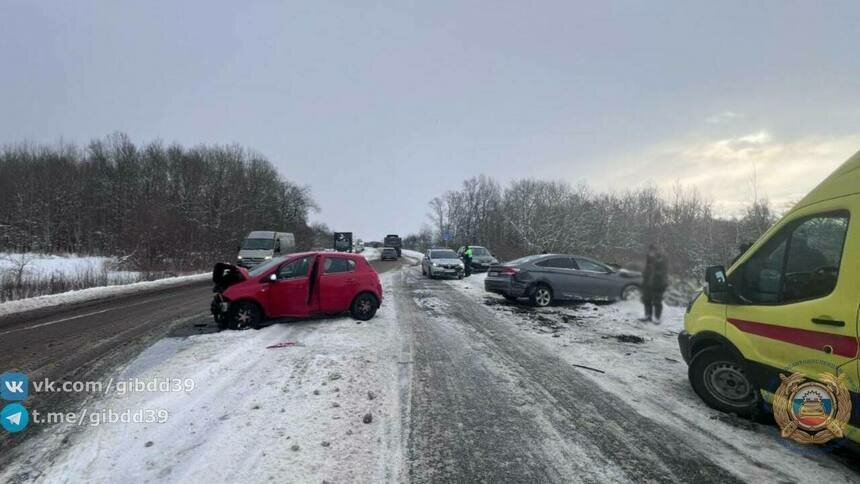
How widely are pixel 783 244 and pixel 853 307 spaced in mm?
979

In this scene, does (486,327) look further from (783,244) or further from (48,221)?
(48,221)

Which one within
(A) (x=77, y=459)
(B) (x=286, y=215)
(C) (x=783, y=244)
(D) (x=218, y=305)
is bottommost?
(A) (x=77, y=459)

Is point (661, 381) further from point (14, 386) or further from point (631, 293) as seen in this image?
point (14, 386)

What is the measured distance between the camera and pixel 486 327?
910 centimetres

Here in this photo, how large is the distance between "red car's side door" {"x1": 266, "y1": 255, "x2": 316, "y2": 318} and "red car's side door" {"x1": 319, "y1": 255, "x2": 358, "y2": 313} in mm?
253

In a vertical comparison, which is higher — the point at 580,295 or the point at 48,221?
the point at 48,221

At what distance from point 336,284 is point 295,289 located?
891mm

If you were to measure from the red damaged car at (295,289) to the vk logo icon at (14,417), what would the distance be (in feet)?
11.5

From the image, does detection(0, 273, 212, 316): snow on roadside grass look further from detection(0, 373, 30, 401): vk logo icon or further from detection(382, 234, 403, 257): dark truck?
detection(382, 234, 403, 257): dark truck

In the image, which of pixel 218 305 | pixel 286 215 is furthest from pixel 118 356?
pixel 286 215

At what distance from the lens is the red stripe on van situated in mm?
3158

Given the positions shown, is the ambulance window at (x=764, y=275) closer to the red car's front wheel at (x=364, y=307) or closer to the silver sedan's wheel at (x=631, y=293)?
the silver sedan's wheel at (x=631, y=293)

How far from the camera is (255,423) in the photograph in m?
3.95

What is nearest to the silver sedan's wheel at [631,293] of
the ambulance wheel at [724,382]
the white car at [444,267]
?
the ambulance wheel at [724,382]
